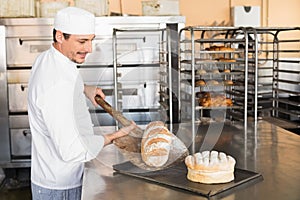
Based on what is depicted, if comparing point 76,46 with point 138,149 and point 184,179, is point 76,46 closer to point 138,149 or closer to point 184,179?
point 138,149

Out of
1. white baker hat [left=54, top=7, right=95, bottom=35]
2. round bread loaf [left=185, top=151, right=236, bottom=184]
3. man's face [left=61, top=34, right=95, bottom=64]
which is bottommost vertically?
round bread loaf [left=185, top=151, right=236, bottom=184]

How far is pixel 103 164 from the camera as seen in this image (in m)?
1.77

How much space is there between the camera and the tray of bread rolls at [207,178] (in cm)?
136

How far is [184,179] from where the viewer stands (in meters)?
1.46

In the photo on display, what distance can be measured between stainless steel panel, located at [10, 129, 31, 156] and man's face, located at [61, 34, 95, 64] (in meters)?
2.00

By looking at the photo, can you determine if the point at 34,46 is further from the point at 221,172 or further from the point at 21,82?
the point at 221,172

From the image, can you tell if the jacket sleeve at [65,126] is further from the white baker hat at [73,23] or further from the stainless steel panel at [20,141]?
the stainless steel panel at [20,141]

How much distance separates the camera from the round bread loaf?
1.39 metres

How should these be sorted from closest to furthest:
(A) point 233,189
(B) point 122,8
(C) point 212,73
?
(A) point 233,189 < (C) point 212,73 < (B) point 122,8

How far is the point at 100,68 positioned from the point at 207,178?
2.32 m

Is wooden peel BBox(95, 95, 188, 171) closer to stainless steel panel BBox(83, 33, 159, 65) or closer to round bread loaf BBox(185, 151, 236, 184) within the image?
round bread loaf BBox(185, 151, 236, 184)

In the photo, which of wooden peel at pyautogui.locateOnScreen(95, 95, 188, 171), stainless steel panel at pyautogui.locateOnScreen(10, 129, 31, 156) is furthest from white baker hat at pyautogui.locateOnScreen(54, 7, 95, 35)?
stainless steel panel at pyautogui.locateOnScreen(10, 129, 31, 156)

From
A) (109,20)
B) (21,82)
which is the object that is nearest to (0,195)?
(21,82)

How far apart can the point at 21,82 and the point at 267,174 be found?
101 inches
